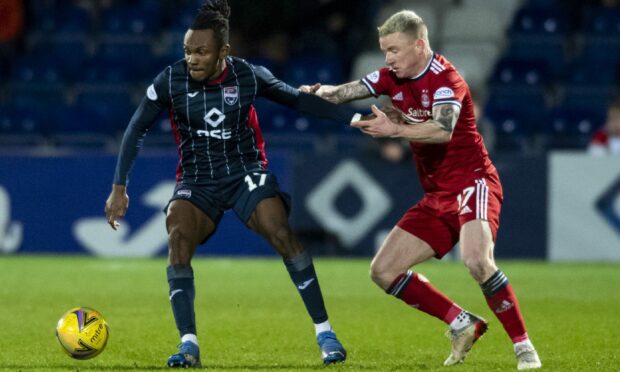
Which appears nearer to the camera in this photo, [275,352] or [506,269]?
[275,352]

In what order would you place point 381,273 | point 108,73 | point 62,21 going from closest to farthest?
point 381,273 < point 108,73 < point 62,21

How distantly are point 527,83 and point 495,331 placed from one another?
9994mm

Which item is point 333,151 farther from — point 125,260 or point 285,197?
point 285,197

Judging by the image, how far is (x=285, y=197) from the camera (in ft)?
23.7

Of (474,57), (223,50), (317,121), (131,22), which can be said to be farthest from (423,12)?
(223,50)

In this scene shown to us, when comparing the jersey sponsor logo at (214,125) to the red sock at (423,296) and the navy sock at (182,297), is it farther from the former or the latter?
the red sock at (423,296)

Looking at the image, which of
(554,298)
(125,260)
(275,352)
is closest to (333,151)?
(125,260)

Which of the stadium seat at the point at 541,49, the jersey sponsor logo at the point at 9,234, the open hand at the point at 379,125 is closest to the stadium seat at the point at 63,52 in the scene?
the jersey sponsor logo at the point at 9,234

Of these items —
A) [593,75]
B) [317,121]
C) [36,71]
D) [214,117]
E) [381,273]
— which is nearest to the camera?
[214,117]

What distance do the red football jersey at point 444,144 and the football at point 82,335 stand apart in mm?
2093

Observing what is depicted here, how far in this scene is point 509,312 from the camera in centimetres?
672

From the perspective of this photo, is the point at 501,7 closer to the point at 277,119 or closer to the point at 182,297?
the point at 277,119

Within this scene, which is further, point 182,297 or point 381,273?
point 381,273

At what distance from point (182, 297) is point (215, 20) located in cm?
156
